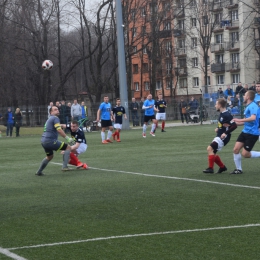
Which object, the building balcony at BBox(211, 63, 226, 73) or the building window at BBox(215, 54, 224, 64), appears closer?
the building balcony at BBox(211, 63, 226, 73)

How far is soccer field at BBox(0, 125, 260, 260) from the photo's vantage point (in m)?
6.29

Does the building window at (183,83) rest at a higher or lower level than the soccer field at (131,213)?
higher

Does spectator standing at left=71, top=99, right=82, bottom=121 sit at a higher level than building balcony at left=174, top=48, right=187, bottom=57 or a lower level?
lower

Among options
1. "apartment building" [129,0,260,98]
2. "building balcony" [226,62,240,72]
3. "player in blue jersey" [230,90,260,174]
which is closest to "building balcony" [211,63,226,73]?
"apartment building" [129,0,260,98]

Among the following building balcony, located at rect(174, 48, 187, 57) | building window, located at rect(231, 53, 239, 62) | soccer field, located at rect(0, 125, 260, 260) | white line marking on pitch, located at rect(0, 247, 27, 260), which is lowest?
soccer field, located at rect(0, 125, 260, 260)

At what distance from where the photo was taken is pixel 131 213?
834 centimetres

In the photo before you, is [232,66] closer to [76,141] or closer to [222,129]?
[76,141]

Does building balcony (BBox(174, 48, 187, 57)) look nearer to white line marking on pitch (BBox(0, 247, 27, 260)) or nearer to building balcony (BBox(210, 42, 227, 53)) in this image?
building balcony (BBox(210, 42, 227, 53))

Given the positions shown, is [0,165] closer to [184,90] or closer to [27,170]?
[27,170]

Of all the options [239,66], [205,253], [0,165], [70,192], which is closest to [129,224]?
[205,253]

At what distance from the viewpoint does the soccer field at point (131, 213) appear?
6293mm

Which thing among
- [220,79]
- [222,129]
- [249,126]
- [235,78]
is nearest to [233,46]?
[235,78]

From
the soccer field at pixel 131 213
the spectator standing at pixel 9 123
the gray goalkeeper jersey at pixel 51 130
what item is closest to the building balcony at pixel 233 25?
the spectator standing at pixel 9 123

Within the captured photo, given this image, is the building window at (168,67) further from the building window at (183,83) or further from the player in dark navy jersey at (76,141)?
the player in dark navy jersey at (76,141)
